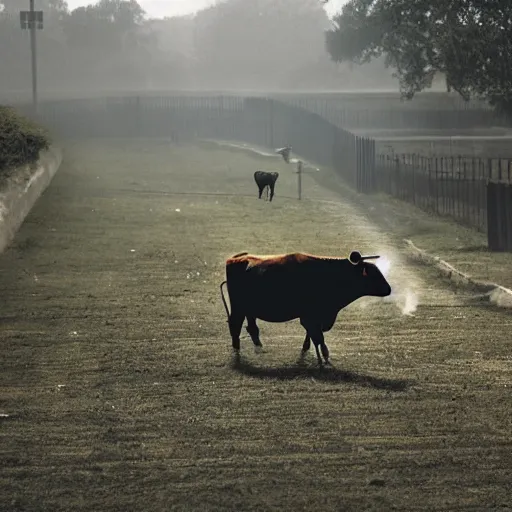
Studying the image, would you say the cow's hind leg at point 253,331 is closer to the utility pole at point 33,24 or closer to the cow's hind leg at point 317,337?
the cow's hind leg at point 317,337

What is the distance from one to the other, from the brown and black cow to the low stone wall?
1030cm

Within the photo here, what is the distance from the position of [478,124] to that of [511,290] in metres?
39.3

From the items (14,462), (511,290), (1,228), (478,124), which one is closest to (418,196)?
(1,228)

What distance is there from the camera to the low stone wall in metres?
23.4

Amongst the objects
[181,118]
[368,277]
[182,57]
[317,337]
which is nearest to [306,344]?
[317,337]

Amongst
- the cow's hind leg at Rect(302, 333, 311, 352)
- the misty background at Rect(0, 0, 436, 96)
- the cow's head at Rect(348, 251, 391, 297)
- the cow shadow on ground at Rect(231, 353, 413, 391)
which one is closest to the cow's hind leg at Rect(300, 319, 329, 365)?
the cow shadow on ground at Rect(231, 353, 413, 391)

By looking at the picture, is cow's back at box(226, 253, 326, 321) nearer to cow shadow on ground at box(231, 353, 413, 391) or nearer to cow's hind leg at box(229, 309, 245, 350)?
cow's hind leg at box(229, 309, 245, 350)

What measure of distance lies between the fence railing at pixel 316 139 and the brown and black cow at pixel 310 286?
9.62m

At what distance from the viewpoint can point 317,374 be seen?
12.0 metres

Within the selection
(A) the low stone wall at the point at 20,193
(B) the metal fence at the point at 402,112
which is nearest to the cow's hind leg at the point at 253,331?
(A) the low stone wall at the point at 20,193

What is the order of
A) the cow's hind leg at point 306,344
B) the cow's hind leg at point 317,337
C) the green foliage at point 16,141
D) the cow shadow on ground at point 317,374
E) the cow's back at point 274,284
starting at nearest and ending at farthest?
the cow shadow on ground at point 317,374 < the cow's hind leg at point 317,337 < the cow's back at point 274,284 < the cow's hind leg at point 306,344 < the green foliage at point 16,141

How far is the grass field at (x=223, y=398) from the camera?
854 cm

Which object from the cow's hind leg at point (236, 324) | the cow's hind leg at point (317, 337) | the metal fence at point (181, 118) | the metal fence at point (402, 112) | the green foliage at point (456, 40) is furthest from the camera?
the metal fence at point (181, 118)

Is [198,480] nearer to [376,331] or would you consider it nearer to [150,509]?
[150,509]
